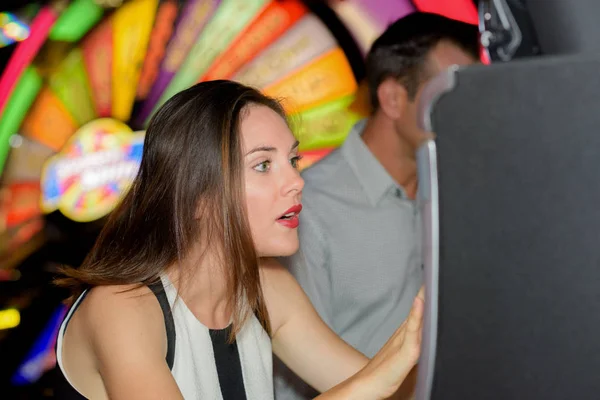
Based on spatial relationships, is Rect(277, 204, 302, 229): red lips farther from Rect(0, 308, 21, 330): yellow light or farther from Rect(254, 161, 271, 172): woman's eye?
Rect(0, 308, 21, 330): yellow light

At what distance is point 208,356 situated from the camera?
1.21m

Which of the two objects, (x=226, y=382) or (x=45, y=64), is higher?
(x=45, y=64)

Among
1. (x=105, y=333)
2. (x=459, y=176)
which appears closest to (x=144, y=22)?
(x=105, y=333)

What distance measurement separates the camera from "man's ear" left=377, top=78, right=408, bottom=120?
1.85 metres

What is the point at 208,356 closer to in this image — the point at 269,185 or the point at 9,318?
the point at 269,185

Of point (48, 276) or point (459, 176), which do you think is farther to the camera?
point (48, 276)

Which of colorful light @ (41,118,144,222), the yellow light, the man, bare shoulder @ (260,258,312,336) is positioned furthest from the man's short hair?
the yellow light

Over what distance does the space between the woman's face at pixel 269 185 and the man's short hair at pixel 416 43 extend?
73 cm

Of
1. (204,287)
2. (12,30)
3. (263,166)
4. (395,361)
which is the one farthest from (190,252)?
(12,30)

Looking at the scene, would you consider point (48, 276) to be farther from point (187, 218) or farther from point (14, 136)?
point (187, 218)

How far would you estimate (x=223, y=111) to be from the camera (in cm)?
118

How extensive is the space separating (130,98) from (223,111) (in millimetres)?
1215

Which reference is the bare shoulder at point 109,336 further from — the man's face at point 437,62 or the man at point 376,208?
the man's face at point 437,62

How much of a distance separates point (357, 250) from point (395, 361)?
746mm
